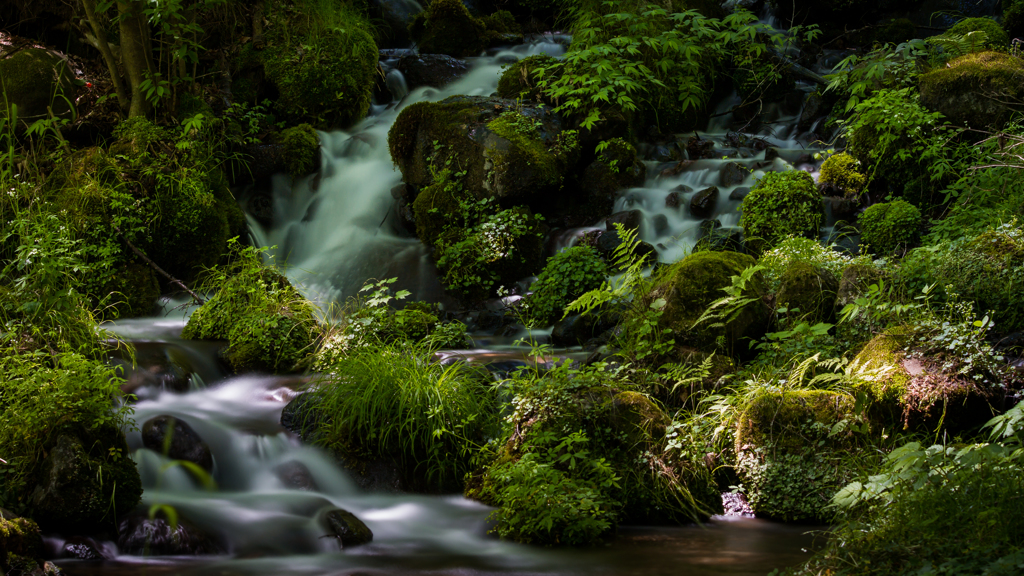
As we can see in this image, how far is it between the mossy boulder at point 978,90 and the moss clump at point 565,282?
4405 millimetres

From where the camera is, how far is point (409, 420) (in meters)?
5.23

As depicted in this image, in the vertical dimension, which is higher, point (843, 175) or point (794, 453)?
point (843, 175)

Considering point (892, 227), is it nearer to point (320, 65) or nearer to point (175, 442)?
point (175, 442)

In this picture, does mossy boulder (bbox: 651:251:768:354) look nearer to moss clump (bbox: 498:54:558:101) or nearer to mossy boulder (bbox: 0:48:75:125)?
moss clump (bbox: 498:54:558:101)

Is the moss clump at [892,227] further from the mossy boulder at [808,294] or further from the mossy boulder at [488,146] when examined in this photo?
the mossy boulder at [488,146]

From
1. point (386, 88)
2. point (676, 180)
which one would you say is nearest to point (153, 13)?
point (386, 88)

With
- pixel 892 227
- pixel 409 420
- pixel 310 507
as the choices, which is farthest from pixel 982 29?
pixel 310 507

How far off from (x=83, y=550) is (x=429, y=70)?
9478 mm

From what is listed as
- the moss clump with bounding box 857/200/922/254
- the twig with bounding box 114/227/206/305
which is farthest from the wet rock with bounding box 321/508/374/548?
the moss clump with bounding box 857/200/922/254

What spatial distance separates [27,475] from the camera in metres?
4.30

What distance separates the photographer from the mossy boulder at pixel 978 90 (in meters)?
8.23

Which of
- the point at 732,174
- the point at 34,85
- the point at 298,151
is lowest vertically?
the point at 732,174

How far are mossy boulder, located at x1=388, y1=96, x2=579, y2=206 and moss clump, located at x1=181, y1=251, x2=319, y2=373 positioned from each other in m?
2.59

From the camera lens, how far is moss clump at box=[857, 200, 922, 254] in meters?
7.72
